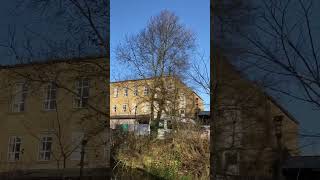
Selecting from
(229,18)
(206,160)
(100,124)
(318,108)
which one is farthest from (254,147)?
(206,160)

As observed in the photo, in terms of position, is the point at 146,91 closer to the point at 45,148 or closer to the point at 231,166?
the point at 45,148

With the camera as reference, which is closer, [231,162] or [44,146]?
[231,162]

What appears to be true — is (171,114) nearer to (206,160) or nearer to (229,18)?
(206,160)

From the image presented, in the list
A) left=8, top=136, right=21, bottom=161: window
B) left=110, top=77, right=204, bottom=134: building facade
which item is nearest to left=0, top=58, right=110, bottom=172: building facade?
left=8, top=136, right=21, bottom=161: window

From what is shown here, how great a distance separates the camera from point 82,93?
381 centimetres

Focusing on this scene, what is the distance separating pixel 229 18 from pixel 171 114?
2.83 meters

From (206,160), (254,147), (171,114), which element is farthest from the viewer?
(171,114)

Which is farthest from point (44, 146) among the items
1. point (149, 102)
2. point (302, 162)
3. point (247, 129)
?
point (149, 102)

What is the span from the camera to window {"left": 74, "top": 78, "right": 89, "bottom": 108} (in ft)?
12.4

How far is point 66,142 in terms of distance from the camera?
3.70 metres

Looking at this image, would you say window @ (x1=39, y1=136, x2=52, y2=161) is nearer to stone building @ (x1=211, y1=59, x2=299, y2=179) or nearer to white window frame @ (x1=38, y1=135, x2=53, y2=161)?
white window frame @ (x1=38, y1=135, x2=53, y2=161)

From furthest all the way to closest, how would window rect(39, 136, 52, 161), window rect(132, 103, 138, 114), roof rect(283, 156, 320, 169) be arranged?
window rect(132, 103, 138, 114), window rect(39, 136, 52, 161), roof rect(283, 156, 320, 169)

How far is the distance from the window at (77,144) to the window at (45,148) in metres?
0.17

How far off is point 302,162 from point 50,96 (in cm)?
195
